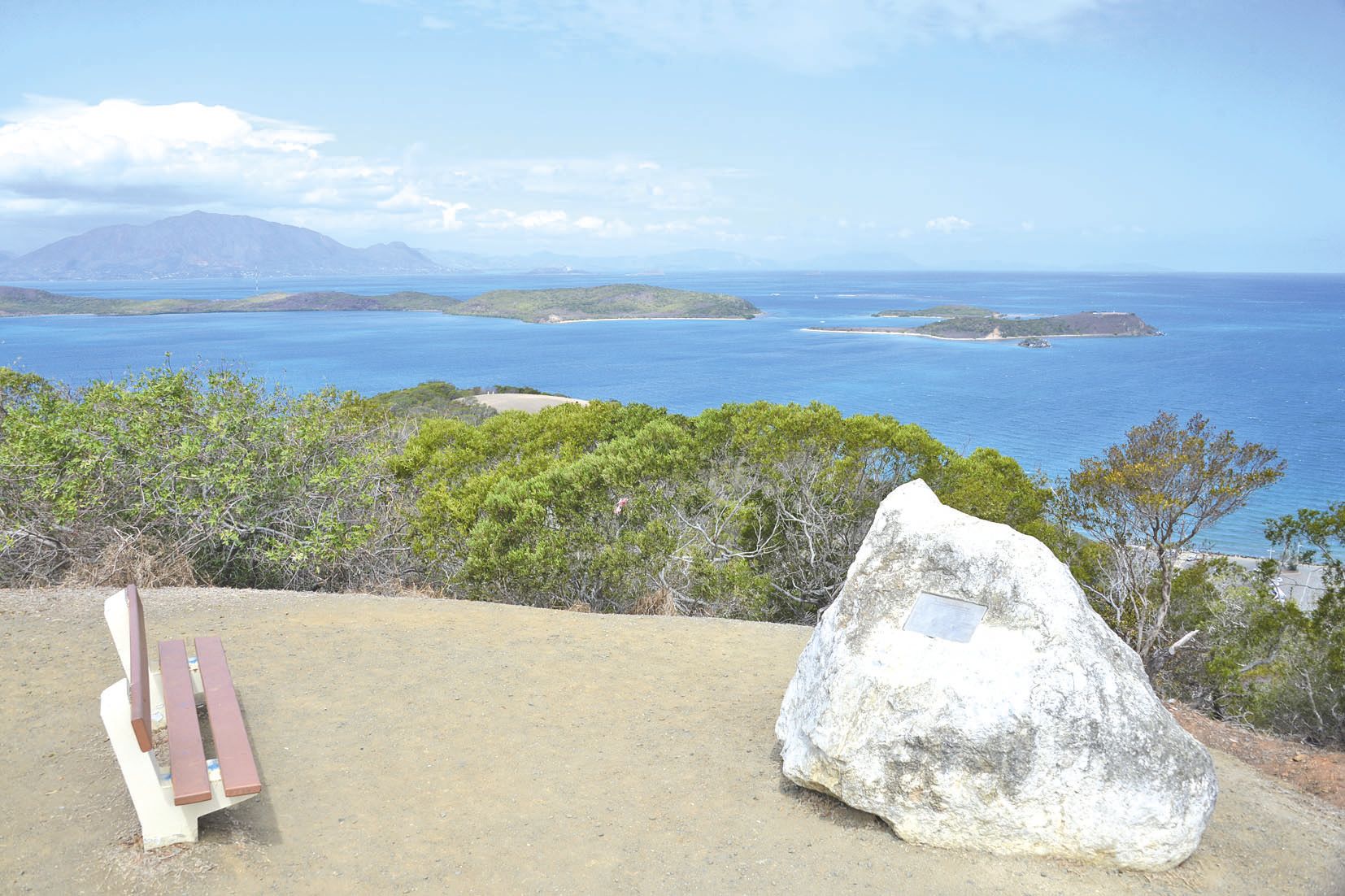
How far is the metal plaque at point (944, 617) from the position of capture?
445 cm

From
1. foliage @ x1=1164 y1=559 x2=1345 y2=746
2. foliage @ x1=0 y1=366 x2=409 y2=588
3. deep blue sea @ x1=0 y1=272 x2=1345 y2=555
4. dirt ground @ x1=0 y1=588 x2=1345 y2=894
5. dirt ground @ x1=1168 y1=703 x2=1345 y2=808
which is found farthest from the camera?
deep blue sea @ x1=0 y1=272 x2=1345 y2=555

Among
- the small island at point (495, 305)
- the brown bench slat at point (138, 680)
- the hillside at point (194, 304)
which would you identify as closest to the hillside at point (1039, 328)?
the small island at point (495, 305)

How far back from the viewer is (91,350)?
9644 cm

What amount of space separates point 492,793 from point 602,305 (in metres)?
166

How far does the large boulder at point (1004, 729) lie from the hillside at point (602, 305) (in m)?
155

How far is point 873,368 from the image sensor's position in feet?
307

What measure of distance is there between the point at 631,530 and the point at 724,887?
5.88m

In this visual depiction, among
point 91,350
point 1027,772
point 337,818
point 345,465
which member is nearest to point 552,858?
point 337,818

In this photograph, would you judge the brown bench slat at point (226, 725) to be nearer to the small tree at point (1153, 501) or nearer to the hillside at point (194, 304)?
the small tree at point (1153, 501)

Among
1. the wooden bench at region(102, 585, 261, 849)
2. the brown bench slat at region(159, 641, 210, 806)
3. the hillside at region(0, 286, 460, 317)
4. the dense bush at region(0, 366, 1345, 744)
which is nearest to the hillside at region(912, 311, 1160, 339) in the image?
the hillside at region(0, 286, 460, 317)

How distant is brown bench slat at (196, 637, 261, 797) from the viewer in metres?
3.94

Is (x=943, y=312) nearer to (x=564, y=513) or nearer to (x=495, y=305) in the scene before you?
(x=495, y=305)

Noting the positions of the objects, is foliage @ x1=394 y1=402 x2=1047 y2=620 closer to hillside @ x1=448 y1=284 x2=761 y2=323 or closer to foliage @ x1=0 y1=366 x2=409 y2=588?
foliage @ x1=0 y1=366 x2=409 y2=588

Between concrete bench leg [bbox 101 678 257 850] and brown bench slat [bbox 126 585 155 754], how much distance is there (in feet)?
0.17
